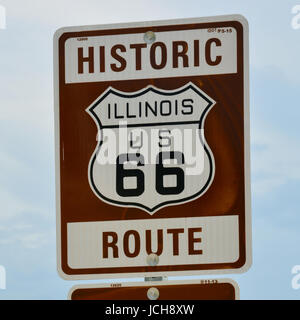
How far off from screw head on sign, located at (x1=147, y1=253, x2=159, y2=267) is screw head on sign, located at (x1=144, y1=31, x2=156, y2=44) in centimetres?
86

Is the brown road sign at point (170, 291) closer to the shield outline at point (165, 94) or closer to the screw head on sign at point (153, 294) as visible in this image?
the screw head on sign at point (153, 294)

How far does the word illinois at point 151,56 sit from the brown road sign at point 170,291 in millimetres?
869

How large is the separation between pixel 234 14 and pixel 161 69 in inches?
14.6

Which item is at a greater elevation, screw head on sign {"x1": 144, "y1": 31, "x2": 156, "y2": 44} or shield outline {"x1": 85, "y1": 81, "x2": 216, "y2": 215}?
screw head on sign {"x1": 144, "y1": 31, "x2": 156, "y2": 44}

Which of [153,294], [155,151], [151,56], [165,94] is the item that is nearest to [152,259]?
[153,294]

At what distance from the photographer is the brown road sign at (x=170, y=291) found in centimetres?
417

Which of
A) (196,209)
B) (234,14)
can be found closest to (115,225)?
(196,209)

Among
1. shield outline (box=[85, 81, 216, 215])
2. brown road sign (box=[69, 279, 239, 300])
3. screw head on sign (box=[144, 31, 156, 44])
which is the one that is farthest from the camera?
screw head on sign (box=[144, 31, 156, 44])

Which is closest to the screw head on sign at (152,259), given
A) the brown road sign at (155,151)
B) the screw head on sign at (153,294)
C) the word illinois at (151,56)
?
the brown road sign at (155,151)

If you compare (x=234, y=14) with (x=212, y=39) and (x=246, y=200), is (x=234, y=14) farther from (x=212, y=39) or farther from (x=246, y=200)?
(x=246, y=200)

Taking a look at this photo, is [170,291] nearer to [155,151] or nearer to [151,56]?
[155,151]

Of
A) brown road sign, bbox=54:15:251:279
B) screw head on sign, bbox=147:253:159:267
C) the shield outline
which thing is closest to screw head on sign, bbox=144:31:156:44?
brown road sign, bbox=54:15:251:279

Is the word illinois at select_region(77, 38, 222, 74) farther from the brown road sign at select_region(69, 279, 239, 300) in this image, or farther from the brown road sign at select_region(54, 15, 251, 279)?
the brown road sign at select_region(69, 279, 239, 300)

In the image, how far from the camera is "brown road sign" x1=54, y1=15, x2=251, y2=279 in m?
4.27
